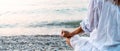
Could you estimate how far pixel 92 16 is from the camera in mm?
1588

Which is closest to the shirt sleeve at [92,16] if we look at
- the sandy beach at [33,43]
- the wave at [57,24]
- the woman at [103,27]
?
the woman at [103,27]

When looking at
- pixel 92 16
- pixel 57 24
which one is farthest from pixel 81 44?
pixel 57 24

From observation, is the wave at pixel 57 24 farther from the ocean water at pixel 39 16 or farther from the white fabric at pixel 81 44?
the white fabric at pixel 81 44

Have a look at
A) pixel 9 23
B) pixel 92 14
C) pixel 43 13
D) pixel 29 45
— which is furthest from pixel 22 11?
pixel 92 14

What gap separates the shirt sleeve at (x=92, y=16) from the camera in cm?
149

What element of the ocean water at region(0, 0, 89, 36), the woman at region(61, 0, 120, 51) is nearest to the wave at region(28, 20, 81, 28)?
the ocean water at region(0, 0, 89, 36)

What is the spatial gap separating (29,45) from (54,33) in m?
0.98

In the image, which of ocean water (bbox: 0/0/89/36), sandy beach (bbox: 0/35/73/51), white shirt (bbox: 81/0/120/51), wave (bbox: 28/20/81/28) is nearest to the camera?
white shirt (bbox: 81/0/120/51)

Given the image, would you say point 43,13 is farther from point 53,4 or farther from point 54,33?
point 54,33

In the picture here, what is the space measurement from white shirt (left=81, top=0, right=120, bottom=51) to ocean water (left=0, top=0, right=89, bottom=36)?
3.76 metres

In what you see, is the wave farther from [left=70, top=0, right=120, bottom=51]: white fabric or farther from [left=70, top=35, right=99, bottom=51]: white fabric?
[left=70, top=0, right=120, bottom=51]: white fabric

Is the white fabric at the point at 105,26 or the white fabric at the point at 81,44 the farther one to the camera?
the white fabric at the point at 81,44

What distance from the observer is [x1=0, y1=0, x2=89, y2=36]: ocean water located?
5.86 m

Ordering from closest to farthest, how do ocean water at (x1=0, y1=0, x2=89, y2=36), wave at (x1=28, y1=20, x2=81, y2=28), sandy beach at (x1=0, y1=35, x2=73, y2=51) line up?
1. sandy beach at (x1=0, y1=35, x2=73, y2=51)
2. ocean water at (x1=0, y1=0, x2=89, y2=36)
3. wave at (x1=28, y1=20, x2=81, y2=28)
